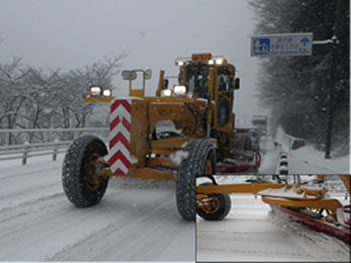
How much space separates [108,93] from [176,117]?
59 centimetres

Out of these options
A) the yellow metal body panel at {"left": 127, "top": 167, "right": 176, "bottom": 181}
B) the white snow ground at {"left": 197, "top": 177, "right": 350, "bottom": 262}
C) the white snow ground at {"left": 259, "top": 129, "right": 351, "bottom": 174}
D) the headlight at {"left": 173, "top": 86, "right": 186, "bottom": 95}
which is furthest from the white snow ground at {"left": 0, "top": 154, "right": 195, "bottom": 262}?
the white snow ground at {"left": 259, "top": 129, "right": 351, "bottom": 174}

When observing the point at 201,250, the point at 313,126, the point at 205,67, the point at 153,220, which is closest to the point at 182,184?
the point at 153,220

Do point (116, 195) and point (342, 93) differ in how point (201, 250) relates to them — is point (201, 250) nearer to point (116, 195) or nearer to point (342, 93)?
point (116, 195)

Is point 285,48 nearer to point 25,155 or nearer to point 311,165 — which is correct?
point 311,165

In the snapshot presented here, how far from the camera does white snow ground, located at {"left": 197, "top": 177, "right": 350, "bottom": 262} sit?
0.62 meters

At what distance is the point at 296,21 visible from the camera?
7.32 m

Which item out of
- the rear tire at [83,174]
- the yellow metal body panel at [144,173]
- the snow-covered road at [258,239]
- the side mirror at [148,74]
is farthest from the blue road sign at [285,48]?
the snow-covered road at [258,239]

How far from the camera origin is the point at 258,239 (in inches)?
27.1

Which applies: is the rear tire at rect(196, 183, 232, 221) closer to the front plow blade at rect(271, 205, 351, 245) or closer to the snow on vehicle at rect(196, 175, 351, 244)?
the snow on vehicle at rect(196, 175, 351, 244)

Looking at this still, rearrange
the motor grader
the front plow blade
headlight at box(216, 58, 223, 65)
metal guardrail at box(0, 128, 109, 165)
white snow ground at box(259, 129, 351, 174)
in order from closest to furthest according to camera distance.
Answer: the front plow blade
the motor grader
headlight at box(216, 58, 223, 65)
white snow ground at box(259, 129, 351, 174)
metal guardrail at box(0, 128, 109, 165)

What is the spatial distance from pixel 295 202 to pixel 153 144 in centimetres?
210

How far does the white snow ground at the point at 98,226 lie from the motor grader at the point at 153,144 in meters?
0.19

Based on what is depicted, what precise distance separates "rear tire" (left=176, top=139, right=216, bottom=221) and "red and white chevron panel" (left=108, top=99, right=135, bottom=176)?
0.38 m

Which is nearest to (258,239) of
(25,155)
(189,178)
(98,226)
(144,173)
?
(189,178)
